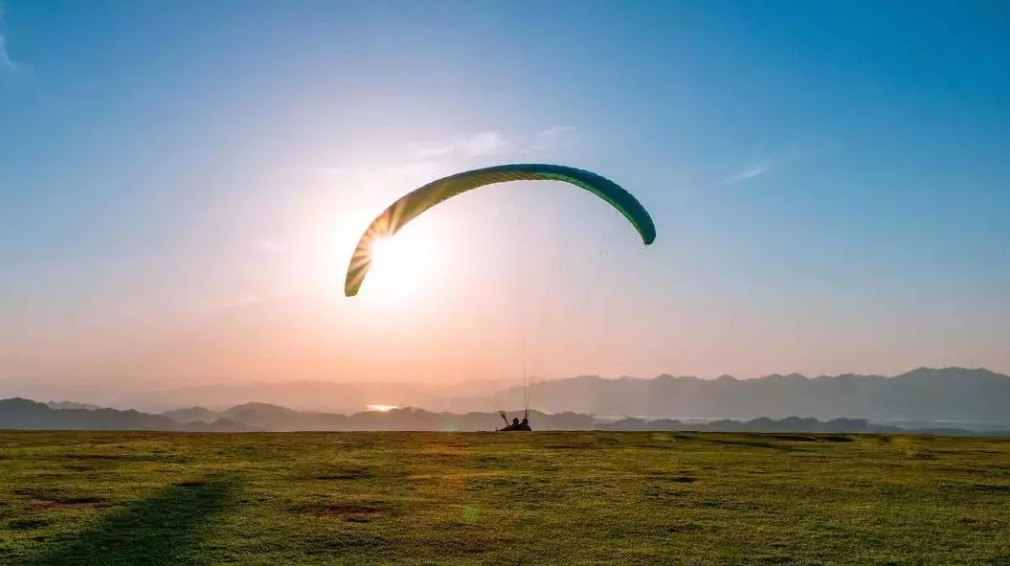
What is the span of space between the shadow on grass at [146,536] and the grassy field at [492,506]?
0.17 feet

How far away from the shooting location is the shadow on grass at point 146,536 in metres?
11.5

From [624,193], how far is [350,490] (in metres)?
12.0

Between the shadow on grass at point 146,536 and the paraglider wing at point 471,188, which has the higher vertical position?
the paraglider wing at point 471,188

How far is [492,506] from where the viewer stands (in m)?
15.9

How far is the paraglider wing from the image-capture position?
22.1 metres

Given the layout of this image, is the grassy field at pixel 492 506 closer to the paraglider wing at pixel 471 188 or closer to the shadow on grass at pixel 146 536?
the shadow on grass at pixel 146 536

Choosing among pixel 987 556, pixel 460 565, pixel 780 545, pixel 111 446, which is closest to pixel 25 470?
pixel 111 446

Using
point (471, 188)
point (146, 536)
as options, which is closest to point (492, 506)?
point (146, 536)

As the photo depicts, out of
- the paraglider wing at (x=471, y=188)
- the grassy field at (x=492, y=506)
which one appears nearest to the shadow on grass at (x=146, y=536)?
the grassy field at (x=492, y=506)

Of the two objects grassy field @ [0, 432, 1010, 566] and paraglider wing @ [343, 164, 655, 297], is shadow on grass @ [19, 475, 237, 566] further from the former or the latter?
paraglider wing @ [343, 164, 655, 297]

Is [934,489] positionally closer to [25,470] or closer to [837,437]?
[837,437]

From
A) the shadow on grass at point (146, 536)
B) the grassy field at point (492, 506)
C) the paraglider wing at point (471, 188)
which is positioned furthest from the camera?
the paraglider wing at point (471, 188)

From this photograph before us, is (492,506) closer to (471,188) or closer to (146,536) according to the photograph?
(146,536)

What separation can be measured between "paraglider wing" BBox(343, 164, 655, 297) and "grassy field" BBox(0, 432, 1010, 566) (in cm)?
622
